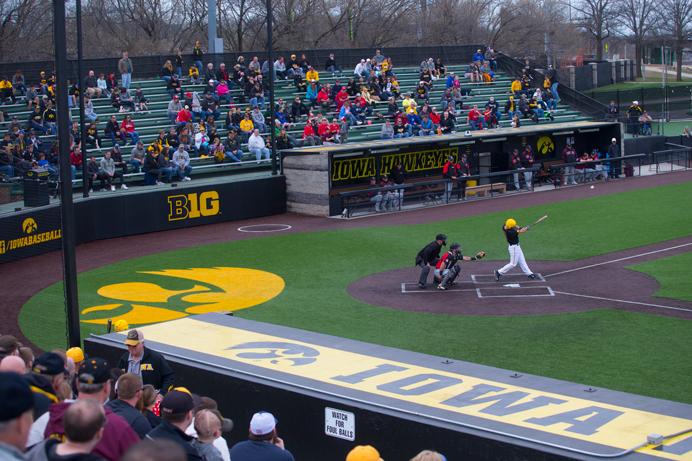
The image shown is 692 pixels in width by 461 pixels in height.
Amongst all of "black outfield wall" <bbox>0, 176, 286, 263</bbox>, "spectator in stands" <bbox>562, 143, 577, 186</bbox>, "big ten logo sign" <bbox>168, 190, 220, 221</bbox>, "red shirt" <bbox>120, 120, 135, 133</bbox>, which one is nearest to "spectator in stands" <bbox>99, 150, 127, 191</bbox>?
"black outfield wall" <bbox>0, 176, 286, 263</bbox>

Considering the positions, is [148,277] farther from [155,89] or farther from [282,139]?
[155,89]

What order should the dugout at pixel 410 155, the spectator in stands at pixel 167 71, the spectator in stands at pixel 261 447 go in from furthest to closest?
1. the spectator in stands at pixel 167 71
2. the dugout at pixel 410 155
3. the spectator in stands at pixel 261 447

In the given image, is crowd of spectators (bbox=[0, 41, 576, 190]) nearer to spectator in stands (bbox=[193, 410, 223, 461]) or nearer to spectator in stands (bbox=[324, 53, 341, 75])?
Answer: spectator in stands (bbox=[324, 53, 341, 75])

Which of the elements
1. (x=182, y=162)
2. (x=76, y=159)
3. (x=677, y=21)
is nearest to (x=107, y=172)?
(x=76, y=159)

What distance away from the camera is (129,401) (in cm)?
799

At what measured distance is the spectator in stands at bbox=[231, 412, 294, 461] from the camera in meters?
7.64

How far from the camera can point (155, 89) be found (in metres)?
39.9

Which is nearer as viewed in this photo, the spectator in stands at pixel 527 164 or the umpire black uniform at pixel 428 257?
the umpire black uniform at pixel 428 257

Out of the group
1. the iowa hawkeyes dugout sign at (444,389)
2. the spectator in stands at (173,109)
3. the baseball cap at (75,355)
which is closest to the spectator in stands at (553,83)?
the spectator in stands at (173,109)

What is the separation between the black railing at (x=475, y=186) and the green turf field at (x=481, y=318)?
3400 mm

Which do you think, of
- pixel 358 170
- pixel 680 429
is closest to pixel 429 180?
pixel 358 170

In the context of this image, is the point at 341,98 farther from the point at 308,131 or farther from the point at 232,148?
the point at 232,148

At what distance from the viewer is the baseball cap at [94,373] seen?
725 cm

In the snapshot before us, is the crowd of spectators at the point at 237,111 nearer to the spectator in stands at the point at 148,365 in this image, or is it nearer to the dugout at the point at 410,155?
the dugout at the point at 410,155
